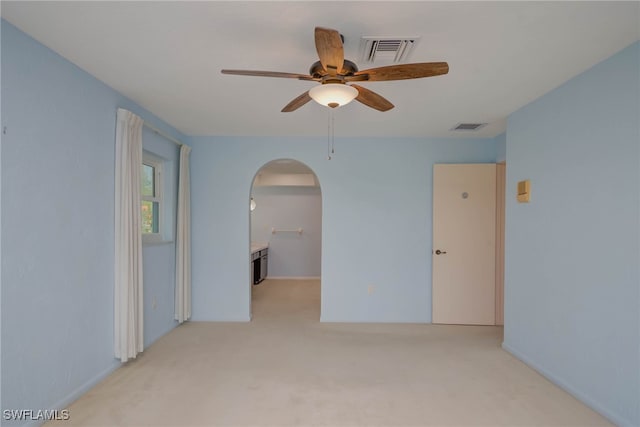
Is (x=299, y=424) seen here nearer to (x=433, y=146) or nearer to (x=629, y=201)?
(x=629, y=201)

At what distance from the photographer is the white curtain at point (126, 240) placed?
275 centimetres

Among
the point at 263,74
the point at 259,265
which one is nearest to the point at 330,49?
the point at 263,74

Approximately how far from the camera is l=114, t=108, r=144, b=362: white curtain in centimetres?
275

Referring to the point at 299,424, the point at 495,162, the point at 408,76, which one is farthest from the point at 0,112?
the point at 495,162

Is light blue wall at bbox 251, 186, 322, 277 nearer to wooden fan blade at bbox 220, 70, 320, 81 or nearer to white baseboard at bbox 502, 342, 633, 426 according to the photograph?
white baseboard at bbox 502, 342, 633, 426

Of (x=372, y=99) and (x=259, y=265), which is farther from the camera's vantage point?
(x=259, y=265)

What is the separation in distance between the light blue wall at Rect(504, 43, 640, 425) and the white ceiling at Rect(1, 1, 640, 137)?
0.27 metres

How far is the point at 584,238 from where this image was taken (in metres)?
2.38

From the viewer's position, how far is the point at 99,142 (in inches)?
103

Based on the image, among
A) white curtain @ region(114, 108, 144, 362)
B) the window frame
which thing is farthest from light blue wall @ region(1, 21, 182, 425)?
the window frame

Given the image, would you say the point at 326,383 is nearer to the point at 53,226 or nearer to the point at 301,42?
the point at 53,226

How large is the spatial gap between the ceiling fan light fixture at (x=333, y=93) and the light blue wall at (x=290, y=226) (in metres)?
5.75

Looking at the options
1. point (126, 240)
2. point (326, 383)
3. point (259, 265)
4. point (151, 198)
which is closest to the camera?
point (326, 383)

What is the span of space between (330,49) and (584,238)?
220cm
